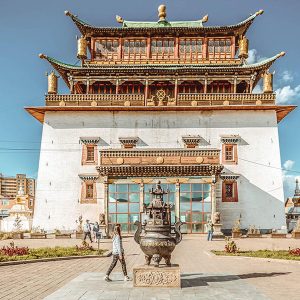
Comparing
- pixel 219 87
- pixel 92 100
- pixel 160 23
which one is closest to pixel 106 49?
pixel 160 23

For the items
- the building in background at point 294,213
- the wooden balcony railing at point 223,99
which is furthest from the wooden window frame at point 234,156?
the building in background at point 294,213

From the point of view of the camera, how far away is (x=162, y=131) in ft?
112

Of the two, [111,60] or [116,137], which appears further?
[111,60]

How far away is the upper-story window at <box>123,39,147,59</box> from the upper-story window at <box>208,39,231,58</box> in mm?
6059

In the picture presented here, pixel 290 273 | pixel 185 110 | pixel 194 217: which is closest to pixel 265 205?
pixel 194 217

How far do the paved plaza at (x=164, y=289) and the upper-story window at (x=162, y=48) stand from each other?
25.7 meters

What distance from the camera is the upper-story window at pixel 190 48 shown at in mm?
38188

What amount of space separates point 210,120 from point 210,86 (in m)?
4.47

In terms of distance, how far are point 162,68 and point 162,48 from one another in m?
3.64

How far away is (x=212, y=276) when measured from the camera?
11703 mm

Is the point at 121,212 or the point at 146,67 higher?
the point at 146,67

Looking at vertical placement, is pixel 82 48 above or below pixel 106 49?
below

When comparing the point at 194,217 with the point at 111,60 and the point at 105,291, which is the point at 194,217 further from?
the point at 105,291

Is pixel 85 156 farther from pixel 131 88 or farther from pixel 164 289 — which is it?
pixel 164 289
